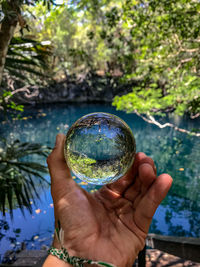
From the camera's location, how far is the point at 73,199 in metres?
1.36

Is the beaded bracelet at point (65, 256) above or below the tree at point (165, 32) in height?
below

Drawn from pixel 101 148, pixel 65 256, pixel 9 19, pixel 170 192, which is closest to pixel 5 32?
pixel 9 19

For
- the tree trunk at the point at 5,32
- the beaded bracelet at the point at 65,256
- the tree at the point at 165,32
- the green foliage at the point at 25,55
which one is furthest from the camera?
the tree at the point at 165,32

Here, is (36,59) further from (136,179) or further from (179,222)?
(179,222)

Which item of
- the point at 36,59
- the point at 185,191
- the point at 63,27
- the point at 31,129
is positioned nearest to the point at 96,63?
the point at 63,27

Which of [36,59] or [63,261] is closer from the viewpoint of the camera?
[63,261]

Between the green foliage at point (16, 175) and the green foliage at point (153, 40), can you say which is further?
the green foliage at point (153, 40)

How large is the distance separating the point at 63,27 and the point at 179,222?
65.9 feet

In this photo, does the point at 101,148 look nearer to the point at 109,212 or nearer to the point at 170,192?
the point at 109,212

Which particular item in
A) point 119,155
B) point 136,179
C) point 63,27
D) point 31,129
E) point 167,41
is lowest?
point 31,129

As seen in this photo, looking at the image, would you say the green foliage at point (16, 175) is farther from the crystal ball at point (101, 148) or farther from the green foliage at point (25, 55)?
the crystal ball at point (101, 148)

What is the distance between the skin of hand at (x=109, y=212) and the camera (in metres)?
1.19

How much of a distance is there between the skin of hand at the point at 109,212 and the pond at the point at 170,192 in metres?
4.06

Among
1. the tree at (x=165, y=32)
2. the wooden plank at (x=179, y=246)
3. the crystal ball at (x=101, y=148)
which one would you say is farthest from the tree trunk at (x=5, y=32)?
the wooden plank at (x=179, y=246)
